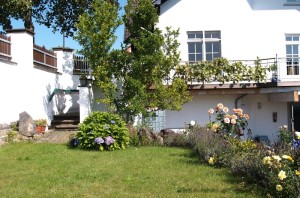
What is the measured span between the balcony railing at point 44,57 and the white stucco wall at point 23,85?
0.31m

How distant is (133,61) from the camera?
14516mm

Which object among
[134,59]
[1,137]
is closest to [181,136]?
[134,59]

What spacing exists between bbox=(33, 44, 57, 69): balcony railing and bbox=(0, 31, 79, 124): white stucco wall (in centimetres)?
31

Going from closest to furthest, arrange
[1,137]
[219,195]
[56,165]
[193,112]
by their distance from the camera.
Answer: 1. [219,195]
2. [56,165]
3. [1,137]
4. [193,112]

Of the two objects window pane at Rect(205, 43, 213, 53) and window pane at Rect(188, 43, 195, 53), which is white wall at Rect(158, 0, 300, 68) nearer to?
window pane at Rect(188, 43, 195, 53)

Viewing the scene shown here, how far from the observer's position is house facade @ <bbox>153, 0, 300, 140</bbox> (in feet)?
57.1

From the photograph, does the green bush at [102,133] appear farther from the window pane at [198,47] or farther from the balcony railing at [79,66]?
the balcony railing at [79,66]

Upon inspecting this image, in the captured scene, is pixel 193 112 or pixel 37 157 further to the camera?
pixel 193 112

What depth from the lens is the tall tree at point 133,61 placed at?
1431 cm

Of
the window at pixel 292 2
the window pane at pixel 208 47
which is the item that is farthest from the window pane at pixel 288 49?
the window pane at pixel 208 47

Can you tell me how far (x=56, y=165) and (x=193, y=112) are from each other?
888 centimetres

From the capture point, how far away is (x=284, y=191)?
5.70 meters

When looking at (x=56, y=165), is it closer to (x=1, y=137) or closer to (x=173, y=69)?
(x=1, y=137)

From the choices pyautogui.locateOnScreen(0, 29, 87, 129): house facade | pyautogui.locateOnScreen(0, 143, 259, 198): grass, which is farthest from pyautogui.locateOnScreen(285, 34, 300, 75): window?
pyautogui.locateOnScreen(0, 29, 87, 129): house facade
